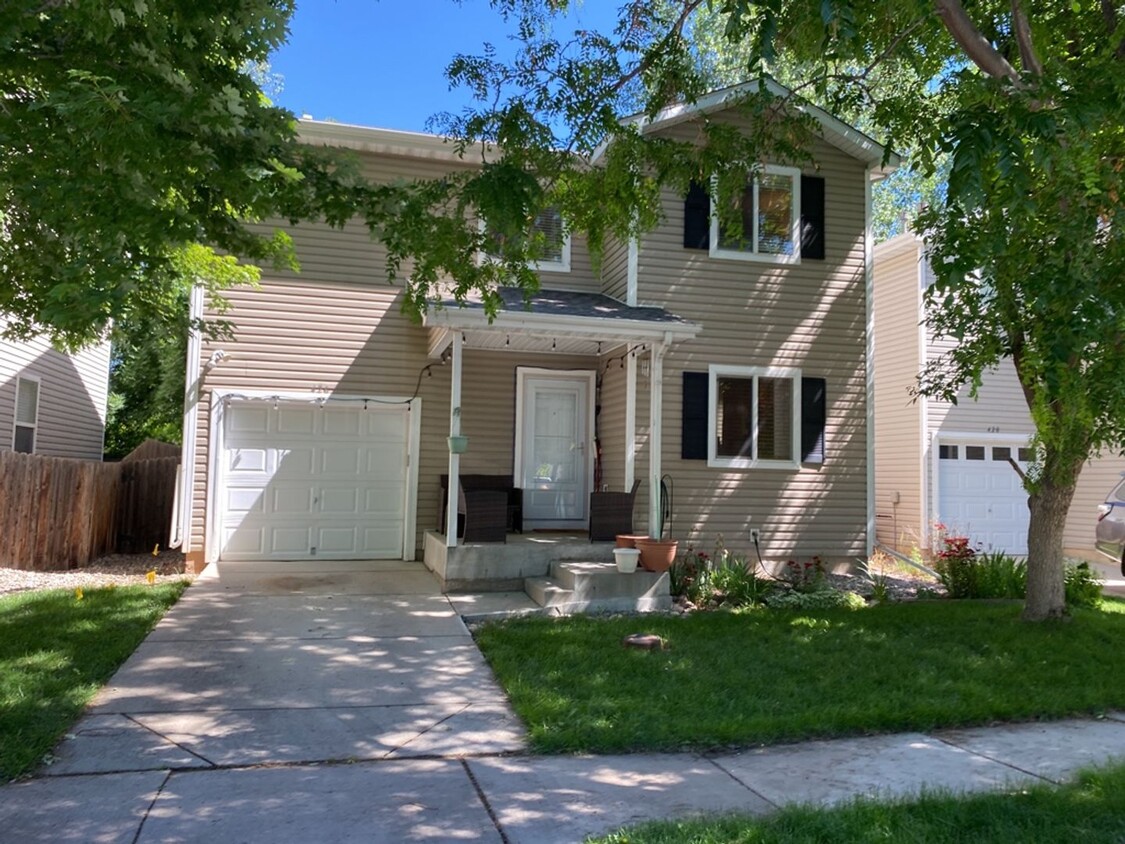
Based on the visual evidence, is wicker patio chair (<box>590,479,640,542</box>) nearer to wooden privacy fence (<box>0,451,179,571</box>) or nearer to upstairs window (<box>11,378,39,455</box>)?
wooden privacy fence (<box>0,451,179,571</box>)

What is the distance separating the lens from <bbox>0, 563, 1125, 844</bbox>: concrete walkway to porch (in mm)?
3863

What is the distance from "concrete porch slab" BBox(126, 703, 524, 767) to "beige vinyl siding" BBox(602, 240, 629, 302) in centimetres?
718

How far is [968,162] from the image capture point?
14.2 ft

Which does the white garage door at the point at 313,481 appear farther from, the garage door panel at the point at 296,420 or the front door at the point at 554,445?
the front door at the point at 554,445

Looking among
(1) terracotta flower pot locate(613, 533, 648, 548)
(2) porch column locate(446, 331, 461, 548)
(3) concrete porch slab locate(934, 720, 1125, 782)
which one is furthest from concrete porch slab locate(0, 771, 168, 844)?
(1) terracotta flower pot locate(613, 533, 648, 548)

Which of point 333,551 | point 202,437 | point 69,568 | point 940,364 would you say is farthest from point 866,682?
point 69,568

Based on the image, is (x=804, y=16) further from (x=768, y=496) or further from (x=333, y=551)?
(x=333, y=551)

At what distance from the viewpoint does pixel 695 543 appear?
11.2 meters

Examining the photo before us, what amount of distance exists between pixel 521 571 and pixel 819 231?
21.8 ft

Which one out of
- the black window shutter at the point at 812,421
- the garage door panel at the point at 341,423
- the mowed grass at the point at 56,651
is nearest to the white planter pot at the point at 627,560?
the black window shutter at the point at 812,421

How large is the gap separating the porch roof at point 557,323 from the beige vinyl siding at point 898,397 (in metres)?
7.01

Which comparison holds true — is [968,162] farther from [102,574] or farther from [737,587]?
[102,574]

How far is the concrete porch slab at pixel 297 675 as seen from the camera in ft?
18.7

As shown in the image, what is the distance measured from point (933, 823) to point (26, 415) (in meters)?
15.4
